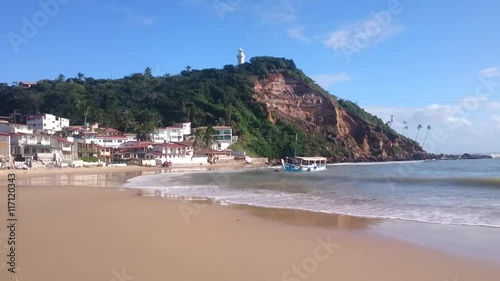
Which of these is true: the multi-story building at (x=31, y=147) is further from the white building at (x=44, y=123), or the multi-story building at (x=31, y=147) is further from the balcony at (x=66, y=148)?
the white building at (x=44, y=123)

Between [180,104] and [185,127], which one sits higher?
[180,104]

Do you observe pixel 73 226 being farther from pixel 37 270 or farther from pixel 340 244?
pixel 340 244

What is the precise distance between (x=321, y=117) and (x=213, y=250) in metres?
101

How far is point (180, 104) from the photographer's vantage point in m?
103

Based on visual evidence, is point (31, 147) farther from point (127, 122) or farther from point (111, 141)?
point (127, 122)

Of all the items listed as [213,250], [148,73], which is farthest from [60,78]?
[213,250]

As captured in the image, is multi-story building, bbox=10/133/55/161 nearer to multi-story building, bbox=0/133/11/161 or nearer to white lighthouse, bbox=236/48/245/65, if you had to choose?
multi-story building, bbox=0/133/11/161

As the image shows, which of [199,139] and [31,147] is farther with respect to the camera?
[199,139]

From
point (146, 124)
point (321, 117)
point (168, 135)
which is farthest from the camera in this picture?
point (321, 117)

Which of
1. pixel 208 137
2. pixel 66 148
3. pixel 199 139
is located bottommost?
pixel 66 148

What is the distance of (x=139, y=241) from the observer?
30.6ft

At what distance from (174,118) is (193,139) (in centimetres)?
1523

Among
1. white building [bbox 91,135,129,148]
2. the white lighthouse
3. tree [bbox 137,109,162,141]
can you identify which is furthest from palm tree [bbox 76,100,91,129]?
the white lighthouse

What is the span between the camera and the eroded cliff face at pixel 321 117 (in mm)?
105812
